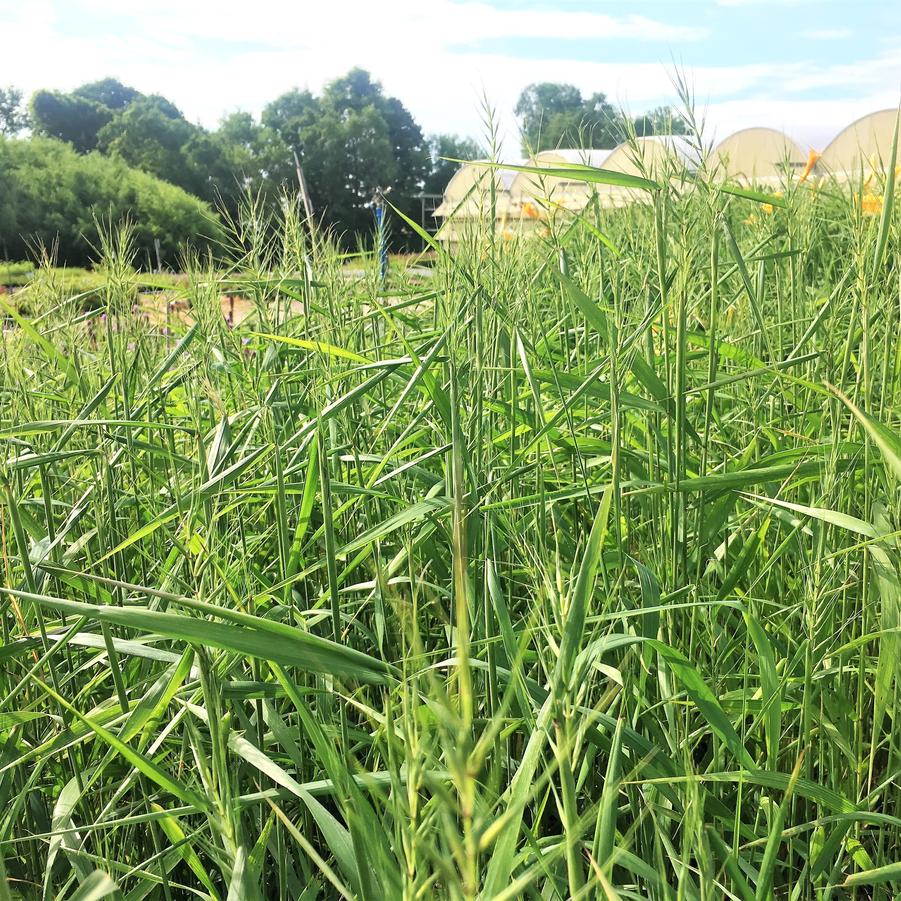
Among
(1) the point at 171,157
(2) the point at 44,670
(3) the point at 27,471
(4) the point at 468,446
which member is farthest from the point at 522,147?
(1) the point at 171,157

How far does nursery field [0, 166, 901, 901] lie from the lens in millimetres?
657

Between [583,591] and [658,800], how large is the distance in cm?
36

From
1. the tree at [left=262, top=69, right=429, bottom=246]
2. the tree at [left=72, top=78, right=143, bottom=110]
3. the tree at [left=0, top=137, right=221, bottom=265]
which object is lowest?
the tree at [left=0, top=137, right=221, bottom=265]

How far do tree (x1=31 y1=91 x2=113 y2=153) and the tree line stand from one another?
43 mm

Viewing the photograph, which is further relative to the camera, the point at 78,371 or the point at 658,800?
the point at 78,371

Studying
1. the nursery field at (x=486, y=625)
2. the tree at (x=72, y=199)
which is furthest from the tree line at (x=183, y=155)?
the nursery field at (x=486, y=625)

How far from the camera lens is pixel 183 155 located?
30656mm

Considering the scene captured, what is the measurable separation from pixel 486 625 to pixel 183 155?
33.2 m

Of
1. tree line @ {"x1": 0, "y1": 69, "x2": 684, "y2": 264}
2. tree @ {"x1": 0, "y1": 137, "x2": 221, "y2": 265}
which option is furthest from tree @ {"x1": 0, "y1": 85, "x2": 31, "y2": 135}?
tree @ {"x1": 0, "y1": 137, "x2": 221, "y2": 265}

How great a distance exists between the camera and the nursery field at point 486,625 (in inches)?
25.9

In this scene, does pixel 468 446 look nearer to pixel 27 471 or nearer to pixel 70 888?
pixel 70 888

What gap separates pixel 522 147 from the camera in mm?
1662

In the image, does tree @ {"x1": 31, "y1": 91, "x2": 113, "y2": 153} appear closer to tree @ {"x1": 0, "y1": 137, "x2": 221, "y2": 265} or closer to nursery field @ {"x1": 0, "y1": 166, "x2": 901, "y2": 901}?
tree @ {"x1": 0, "y1": 137, "x2": 221, "y2": 265}

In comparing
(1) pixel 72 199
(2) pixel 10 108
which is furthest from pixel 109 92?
(1) pixel 72 199
